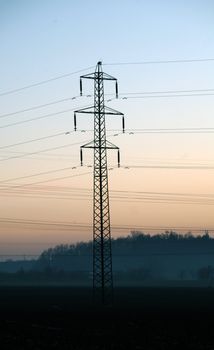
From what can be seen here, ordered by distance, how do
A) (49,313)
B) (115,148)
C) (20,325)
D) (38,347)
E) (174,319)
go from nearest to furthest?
(38,347)
(20,325)
(174,319)
(49,313)
(115,148)

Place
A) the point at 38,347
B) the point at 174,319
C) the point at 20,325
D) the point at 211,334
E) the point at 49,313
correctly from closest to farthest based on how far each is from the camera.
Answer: the point at 38,347 → the point at 211,334 → the point at 20,325 → the point at 174,319 → the point at 49,313

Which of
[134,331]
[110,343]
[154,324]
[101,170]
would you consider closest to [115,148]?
[101,170]

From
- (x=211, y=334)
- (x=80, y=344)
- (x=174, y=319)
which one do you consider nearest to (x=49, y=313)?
(x=174, y=319)

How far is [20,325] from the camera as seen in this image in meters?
45.9

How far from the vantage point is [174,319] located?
5284 centimetres

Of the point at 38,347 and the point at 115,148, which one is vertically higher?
the point at 115,148

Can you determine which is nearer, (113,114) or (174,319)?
(174,319)

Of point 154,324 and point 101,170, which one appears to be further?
point 101,170

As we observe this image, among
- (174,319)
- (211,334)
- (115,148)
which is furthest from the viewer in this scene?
(115,148)

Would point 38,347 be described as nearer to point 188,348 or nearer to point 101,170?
point 188,348

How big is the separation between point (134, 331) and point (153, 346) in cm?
739

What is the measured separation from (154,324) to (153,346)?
12871 millimetres

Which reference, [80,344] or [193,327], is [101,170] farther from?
[80,344]

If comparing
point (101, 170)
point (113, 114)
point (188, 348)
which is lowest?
point (188, 348)
